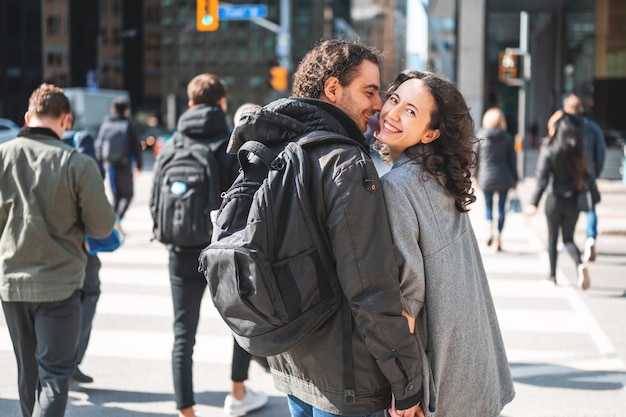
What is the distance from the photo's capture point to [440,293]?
2783 mm

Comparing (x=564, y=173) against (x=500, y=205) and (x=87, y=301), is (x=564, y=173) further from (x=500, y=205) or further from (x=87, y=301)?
(x=87, y=301)

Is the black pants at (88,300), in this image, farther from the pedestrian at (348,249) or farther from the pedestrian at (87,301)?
the pedestrian at (348,249)

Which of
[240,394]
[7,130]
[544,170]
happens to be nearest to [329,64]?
[240,394]

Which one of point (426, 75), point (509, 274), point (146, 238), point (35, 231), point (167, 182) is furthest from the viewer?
point (146, 238)

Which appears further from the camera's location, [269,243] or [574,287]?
[574,287]

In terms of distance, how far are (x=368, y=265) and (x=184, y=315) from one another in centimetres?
239

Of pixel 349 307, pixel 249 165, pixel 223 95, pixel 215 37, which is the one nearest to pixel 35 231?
pixel 223 95

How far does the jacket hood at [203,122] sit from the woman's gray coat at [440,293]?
6.87 ft

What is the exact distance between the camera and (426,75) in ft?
9.51

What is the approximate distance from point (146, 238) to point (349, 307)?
9953 mm

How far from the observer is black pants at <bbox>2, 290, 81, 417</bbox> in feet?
13.5

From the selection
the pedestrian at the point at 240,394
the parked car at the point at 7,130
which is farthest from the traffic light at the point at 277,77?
the pedestrian at the point at 240,394

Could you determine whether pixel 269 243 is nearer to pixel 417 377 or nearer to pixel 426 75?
pixel 417 377

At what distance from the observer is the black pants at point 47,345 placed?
4.10m
